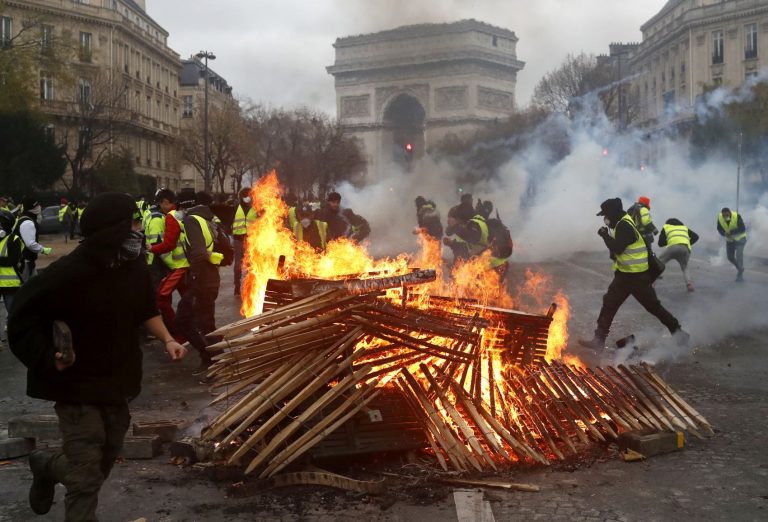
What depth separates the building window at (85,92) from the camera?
1827 inches

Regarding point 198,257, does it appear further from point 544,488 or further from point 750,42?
point 750,42

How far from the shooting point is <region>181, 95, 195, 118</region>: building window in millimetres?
80925

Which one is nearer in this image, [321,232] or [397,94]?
[321,232]

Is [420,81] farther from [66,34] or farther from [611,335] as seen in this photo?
[611,335]

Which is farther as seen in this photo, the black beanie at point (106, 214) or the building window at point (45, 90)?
the building window at point (45, 90)

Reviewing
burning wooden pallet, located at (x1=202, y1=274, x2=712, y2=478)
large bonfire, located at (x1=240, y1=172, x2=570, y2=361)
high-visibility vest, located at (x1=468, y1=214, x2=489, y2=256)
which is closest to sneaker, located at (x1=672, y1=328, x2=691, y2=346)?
large bonfire, located at (x1=240, y1=172, x2=570, y2=361)

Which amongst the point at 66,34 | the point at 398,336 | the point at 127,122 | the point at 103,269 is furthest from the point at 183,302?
the point at 127,122

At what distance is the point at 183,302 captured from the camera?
8.19m

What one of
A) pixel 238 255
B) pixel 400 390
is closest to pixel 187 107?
pixel 238 255

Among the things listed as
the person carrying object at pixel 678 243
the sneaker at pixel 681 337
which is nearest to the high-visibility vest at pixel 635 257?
the sneaker at pixel 681 337

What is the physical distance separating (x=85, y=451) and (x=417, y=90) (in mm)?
78333

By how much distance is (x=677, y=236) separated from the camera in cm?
1459

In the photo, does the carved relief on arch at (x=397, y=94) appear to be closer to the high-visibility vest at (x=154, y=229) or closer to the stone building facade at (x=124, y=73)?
the stone building facade at (x=124, y=73)

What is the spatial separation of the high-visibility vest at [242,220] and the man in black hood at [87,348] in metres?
10.1
